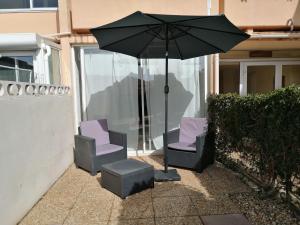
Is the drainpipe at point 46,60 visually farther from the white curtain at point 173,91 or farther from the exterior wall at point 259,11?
the exterior wall at point 259,11

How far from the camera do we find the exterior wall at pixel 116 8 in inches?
225

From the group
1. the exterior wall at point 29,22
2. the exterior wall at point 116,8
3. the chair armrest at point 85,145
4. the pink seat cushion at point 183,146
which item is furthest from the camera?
the exterior wall at point 29,22

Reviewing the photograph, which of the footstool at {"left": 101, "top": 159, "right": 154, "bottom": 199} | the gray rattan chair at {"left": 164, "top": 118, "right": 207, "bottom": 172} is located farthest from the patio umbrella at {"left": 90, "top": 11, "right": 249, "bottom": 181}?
the footstool at {"left": 101, "top": 159, "right": 154, "bottom": 199}

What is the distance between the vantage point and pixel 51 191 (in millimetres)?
4266

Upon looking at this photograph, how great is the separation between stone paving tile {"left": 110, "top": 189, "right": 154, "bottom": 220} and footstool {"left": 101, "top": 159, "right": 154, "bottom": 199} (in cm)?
10

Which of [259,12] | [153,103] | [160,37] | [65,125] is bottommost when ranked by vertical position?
[65,125]

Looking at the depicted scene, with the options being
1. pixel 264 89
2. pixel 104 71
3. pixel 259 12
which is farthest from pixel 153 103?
pixel 264 89

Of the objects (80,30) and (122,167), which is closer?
(122,167)

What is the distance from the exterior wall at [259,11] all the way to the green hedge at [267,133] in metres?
→ 2.23

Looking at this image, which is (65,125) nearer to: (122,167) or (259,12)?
(122,167)

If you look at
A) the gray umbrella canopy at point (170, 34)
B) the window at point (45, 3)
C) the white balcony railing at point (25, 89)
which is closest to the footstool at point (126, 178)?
the white balcony railing at point (25, 89)

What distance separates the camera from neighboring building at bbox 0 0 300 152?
5789 mm

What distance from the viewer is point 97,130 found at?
5715mm

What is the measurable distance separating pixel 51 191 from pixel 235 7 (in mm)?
5683
